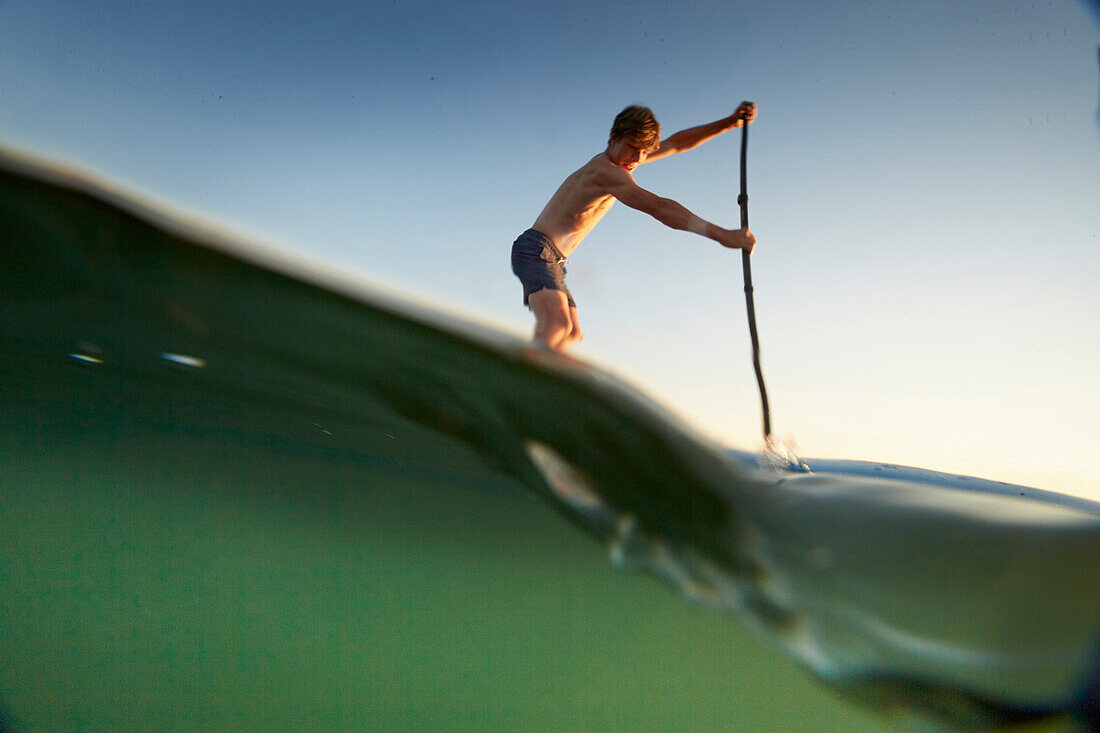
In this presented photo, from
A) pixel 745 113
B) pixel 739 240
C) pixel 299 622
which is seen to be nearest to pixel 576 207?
pixel 739 240

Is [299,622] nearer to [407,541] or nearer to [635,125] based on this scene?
[407,541]

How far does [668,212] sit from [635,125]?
1.28 feet

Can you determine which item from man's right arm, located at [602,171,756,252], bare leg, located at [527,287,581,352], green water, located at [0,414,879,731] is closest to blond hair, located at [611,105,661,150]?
man's right arm, located at [602,171,756,252]

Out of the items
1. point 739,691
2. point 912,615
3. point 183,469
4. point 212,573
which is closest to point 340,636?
point 212,573

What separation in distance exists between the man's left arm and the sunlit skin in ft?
0.83

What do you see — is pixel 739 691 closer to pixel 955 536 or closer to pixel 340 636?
pixel 955 536

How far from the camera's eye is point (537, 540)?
164cm

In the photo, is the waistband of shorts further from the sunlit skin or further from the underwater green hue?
the underwater green hue

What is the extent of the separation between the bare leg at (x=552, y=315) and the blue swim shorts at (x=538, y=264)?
0.07ft

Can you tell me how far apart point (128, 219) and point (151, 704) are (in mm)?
972

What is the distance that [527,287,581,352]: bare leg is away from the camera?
1.84 m

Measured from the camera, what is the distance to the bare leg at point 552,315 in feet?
6.05

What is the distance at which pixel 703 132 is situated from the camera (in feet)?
7.52

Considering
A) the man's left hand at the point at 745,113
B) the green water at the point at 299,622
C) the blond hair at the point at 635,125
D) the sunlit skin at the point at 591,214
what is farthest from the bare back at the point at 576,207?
the green water at the point at 299,622
